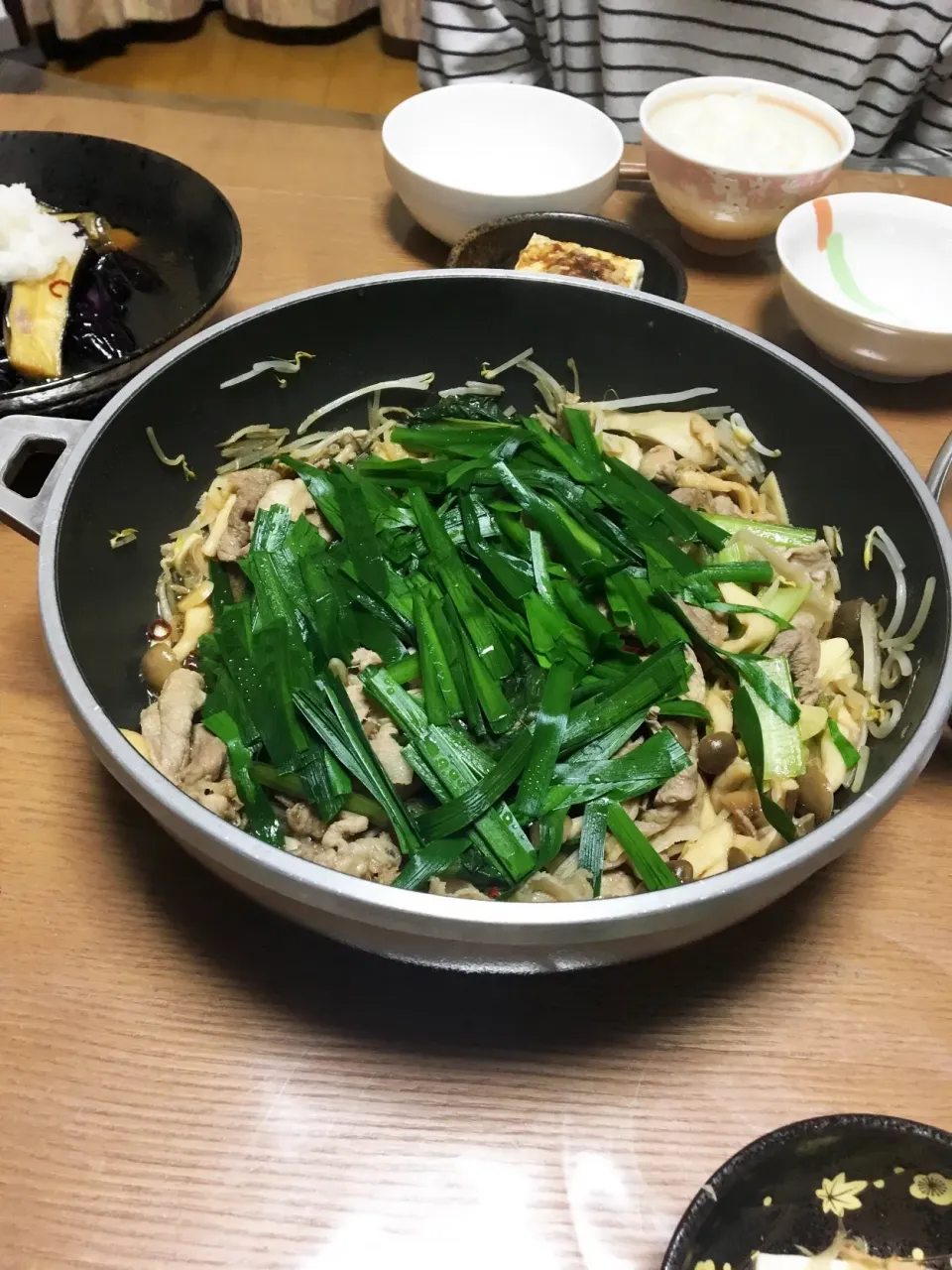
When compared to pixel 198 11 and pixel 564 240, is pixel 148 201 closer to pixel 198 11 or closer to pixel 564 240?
pixel 564 240

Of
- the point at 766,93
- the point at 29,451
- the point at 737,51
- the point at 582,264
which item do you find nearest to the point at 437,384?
the point at 582,264

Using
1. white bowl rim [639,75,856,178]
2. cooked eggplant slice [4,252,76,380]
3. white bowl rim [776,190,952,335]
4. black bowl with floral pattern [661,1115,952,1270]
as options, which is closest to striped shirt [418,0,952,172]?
white bowl rim [639,75,856,178]

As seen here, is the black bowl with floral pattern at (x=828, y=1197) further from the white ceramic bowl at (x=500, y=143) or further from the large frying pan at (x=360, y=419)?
the white ceramic bowl at (x=500, y=143)

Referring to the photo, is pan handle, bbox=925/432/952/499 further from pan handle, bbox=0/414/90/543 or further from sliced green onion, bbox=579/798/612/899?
pan handle, bbox=0/414/90/543

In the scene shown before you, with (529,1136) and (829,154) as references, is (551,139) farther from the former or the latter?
(529,1136)

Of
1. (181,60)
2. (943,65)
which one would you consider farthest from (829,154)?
(181,60)
